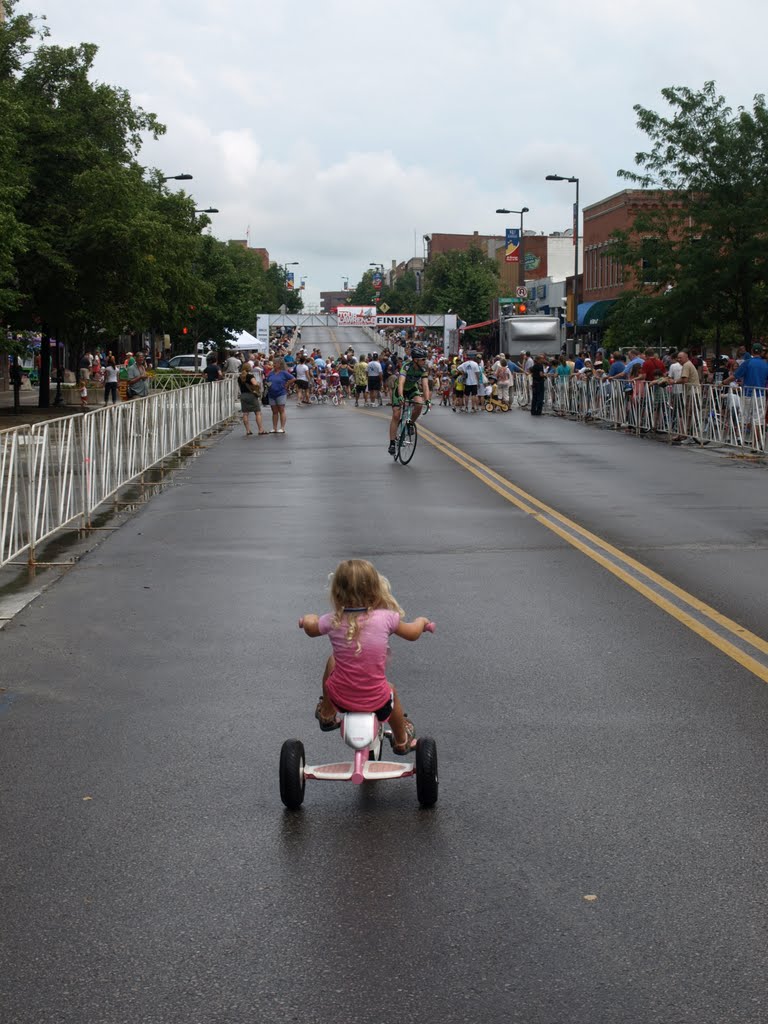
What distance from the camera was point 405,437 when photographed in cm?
2311

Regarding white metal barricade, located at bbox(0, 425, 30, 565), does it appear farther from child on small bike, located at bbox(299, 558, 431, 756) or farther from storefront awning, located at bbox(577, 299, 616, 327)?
storefront awning, located at bbox(577, 299, 616, 327)

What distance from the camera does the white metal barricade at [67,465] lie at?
12.3 m

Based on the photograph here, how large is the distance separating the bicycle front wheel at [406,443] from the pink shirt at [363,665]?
1707 centimetres

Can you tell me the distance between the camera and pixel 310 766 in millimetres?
5992

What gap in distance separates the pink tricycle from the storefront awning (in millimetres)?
68628

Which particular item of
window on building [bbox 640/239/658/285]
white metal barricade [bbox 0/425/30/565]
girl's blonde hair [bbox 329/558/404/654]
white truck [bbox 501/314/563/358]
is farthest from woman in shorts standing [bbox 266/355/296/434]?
white truck [bbox 501/314/563/358]

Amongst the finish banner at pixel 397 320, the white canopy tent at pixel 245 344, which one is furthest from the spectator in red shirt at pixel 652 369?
the finish banner at pixel 397 320

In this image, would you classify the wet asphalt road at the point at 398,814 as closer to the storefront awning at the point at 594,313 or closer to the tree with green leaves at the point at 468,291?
the storefront awning at the point at 594,313

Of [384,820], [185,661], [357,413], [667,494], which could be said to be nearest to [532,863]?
[384,820]

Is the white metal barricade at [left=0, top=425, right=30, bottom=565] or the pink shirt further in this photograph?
the white metal barricade at [left=0, top=425, right=30, bottom=565]

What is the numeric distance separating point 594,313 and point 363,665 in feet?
235

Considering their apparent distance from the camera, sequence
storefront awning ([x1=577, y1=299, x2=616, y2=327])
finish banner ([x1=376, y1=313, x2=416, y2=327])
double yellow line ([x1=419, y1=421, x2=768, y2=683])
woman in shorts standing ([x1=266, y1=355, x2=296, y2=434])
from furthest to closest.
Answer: finish banner ([x1=376, y1=313, x2=416, y2=327]), storefront awning ([x1=577, y1=299, x2=616, y2=327]), woman in shorts standing ([x1=266, y1=355, x2=296, y2=434]), double yellow line ([x1=419, y1=421, x2=768, y2=683])

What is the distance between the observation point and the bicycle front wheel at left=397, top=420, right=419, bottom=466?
2294cm

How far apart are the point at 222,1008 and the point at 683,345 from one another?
40.9 meters
